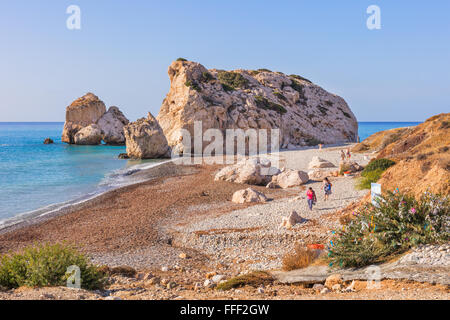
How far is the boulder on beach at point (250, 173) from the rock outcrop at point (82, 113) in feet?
179

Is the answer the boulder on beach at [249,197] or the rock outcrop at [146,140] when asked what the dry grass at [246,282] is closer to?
the boulder on beach at [249,197]

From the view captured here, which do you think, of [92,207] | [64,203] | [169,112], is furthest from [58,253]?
[169,112]

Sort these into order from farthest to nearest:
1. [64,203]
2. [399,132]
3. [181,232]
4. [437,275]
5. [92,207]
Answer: [399,132], [64,203], [92,207], [181,232], [437,275]

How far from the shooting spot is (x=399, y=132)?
37250 millimetres

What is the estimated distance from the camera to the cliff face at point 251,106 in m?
47.6

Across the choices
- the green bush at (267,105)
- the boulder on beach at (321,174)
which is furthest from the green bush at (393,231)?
the green bush at (267,105)

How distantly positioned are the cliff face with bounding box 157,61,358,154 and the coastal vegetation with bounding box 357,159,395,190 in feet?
94.3

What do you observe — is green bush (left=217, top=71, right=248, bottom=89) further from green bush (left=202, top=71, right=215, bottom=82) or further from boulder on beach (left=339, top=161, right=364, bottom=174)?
boulder on beach (left=339, top=161, right=364, bottom=174)

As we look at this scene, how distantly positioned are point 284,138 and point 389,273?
45.7 meters

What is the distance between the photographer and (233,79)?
2206 inches

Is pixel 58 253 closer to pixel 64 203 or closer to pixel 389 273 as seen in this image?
pixel 389 273

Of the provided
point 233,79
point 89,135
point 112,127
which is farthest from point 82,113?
point 233,79

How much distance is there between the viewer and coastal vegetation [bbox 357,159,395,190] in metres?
18.5

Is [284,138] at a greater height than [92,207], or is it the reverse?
[284,138]
